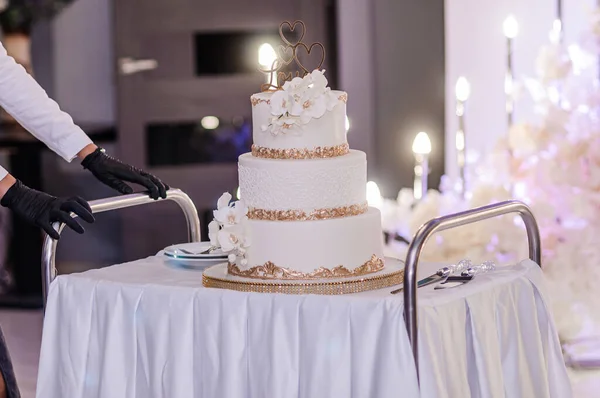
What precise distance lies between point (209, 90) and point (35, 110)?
10.5 feet

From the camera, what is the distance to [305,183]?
206 cm

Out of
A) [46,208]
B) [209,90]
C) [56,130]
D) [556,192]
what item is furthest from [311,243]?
[209,90]

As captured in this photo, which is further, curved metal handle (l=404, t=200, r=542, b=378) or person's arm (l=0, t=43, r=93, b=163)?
person's arm (l=0, t=43, r=93, b=163)

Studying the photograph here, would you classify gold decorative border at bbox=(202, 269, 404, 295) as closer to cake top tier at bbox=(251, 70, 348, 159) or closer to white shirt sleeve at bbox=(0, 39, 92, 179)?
cake top tier at bbox=(251, 70, 348, 159)

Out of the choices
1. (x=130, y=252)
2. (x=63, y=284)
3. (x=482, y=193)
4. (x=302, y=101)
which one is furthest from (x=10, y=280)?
(x=302, y=101)

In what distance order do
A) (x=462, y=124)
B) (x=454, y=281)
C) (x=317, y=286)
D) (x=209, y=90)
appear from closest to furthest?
1. (x=317, y=286)
2. (x=454, y=281)
3. (x=462, y=124)
4. (x=209, y=90)

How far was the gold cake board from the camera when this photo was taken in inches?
78.7

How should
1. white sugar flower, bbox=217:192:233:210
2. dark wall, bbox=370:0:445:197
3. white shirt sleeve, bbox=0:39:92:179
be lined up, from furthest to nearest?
dark wall, bbox=370:0:445:197 → white shirt sleeve, bbox=0:39:92:179 → white sugar flower, bbox=217:192:233:210

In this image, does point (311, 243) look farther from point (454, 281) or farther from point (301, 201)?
point (454, 281)

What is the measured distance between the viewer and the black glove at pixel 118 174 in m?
2.39

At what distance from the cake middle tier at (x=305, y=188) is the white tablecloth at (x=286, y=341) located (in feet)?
0.60

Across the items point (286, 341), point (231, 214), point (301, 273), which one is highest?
point (231, 214)

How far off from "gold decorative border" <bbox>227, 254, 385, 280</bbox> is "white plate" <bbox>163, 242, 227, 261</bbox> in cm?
24

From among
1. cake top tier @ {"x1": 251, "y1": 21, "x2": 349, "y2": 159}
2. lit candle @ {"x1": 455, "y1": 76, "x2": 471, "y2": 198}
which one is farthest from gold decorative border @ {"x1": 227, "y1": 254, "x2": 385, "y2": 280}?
lit candle @ {"x1": 455, "y1": 76, "x2": 471, "y2": 198}
